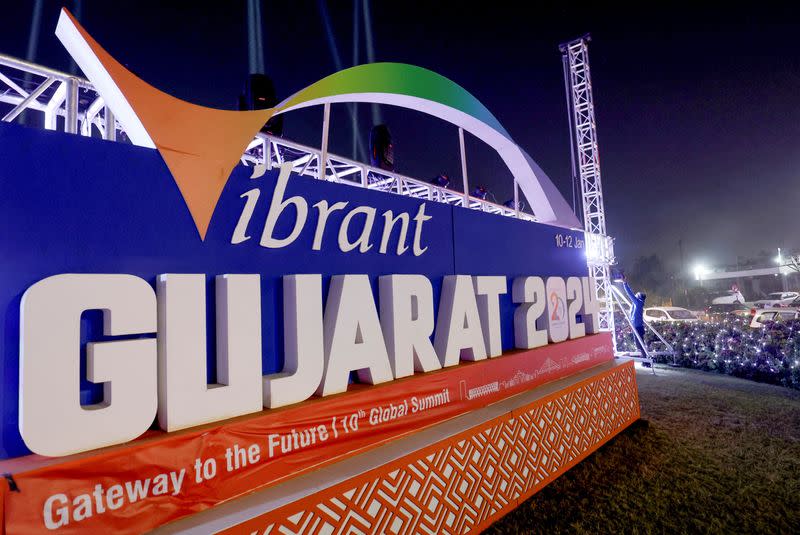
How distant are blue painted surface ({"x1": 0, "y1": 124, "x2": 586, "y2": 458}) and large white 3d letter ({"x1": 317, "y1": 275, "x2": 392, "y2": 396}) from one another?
17 cm

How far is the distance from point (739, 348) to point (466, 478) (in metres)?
9.06

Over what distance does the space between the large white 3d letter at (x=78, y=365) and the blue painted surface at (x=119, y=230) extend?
0.35ft

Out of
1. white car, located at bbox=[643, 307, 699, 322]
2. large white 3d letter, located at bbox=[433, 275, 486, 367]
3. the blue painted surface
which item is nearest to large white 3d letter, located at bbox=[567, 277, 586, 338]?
large white 3d letter, located at bbox=[433, 275, 486, 367]

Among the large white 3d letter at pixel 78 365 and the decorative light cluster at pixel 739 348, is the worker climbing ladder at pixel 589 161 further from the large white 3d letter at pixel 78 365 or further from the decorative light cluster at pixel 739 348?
the large white 3d letter at pixel 78 365

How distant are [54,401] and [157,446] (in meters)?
0.46

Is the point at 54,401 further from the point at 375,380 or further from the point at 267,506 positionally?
the point at 375,380

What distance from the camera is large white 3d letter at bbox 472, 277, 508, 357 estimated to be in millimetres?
4047

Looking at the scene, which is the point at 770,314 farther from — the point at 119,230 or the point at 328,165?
the point at 119,230

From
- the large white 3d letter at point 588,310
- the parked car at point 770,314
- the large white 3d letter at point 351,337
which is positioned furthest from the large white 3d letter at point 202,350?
the parked car at point 770,314

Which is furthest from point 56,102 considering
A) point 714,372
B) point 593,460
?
point 714,372

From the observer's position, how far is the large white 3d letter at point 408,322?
317 cm

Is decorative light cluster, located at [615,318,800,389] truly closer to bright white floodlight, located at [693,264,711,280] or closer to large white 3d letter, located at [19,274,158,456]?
large white 3d letter, located at [19,274,158,456]

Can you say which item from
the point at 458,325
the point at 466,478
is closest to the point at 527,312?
the point at 458,325

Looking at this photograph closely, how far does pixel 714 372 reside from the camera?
9.31 metres
